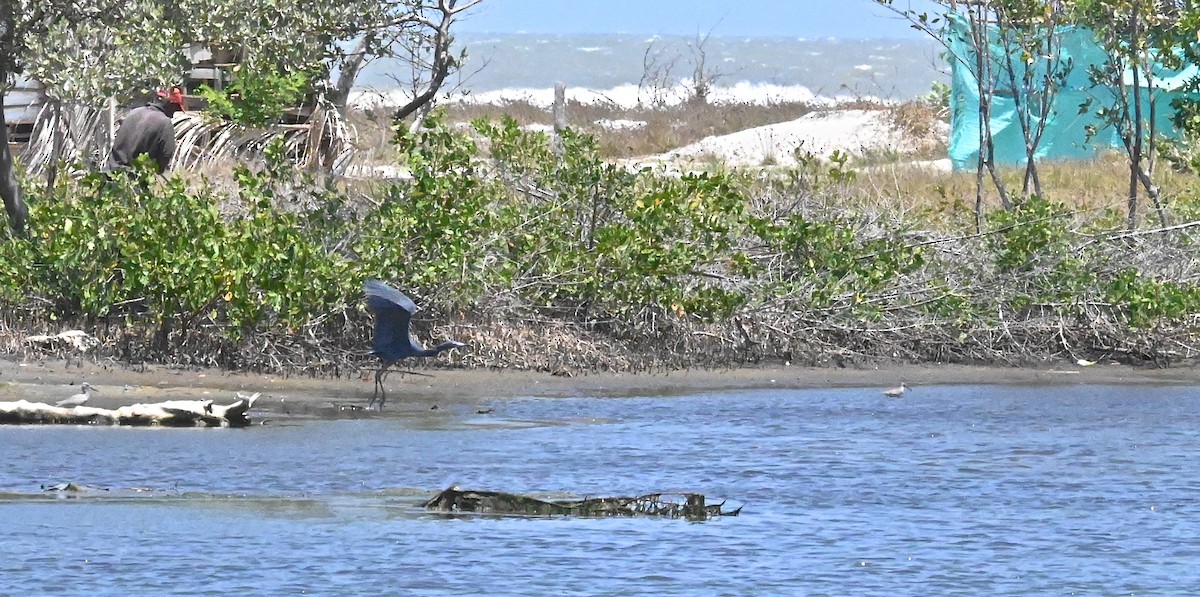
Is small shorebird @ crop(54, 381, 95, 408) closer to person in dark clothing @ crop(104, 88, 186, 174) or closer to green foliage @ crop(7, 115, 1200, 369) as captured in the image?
green foliage @ crop(7, 115, 1200, 369)

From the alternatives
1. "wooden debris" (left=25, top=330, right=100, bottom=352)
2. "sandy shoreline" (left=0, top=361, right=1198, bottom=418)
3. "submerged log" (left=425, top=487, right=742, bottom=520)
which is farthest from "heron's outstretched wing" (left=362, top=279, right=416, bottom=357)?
"submerged log" (left=425, top=487, right=742, bottom=520)

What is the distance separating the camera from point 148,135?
53.5 ft

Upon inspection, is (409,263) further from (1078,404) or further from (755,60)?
(755,60)

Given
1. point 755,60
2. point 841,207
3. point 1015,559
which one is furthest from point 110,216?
point 755,60

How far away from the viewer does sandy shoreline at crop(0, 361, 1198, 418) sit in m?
13.1

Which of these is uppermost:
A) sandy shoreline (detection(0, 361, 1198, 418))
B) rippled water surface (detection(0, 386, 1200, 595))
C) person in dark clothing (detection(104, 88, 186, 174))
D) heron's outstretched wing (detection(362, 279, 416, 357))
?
→ person in dark clothing (detection(104, 88, 186, 174))

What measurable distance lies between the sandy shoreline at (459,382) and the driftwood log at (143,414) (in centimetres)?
51

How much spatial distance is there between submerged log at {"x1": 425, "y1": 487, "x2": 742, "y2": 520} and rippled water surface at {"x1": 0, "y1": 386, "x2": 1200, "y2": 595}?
0.44ft

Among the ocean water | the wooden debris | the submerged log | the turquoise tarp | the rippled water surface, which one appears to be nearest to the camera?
the rippled water surface

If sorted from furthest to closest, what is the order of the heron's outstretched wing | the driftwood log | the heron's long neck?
the heron's long neck < the heron's outstretched wing < the driftwood log

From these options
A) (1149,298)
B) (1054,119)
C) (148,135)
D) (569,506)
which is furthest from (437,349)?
(1054,119)

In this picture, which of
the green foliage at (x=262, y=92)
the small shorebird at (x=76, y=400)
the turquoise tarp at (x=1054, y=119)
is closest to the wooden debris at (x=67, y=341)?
the small shorebird at (x=76, y=400)

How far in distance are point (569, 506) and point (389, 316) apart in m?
3.65

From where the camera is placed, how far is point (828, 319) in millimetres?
15633
